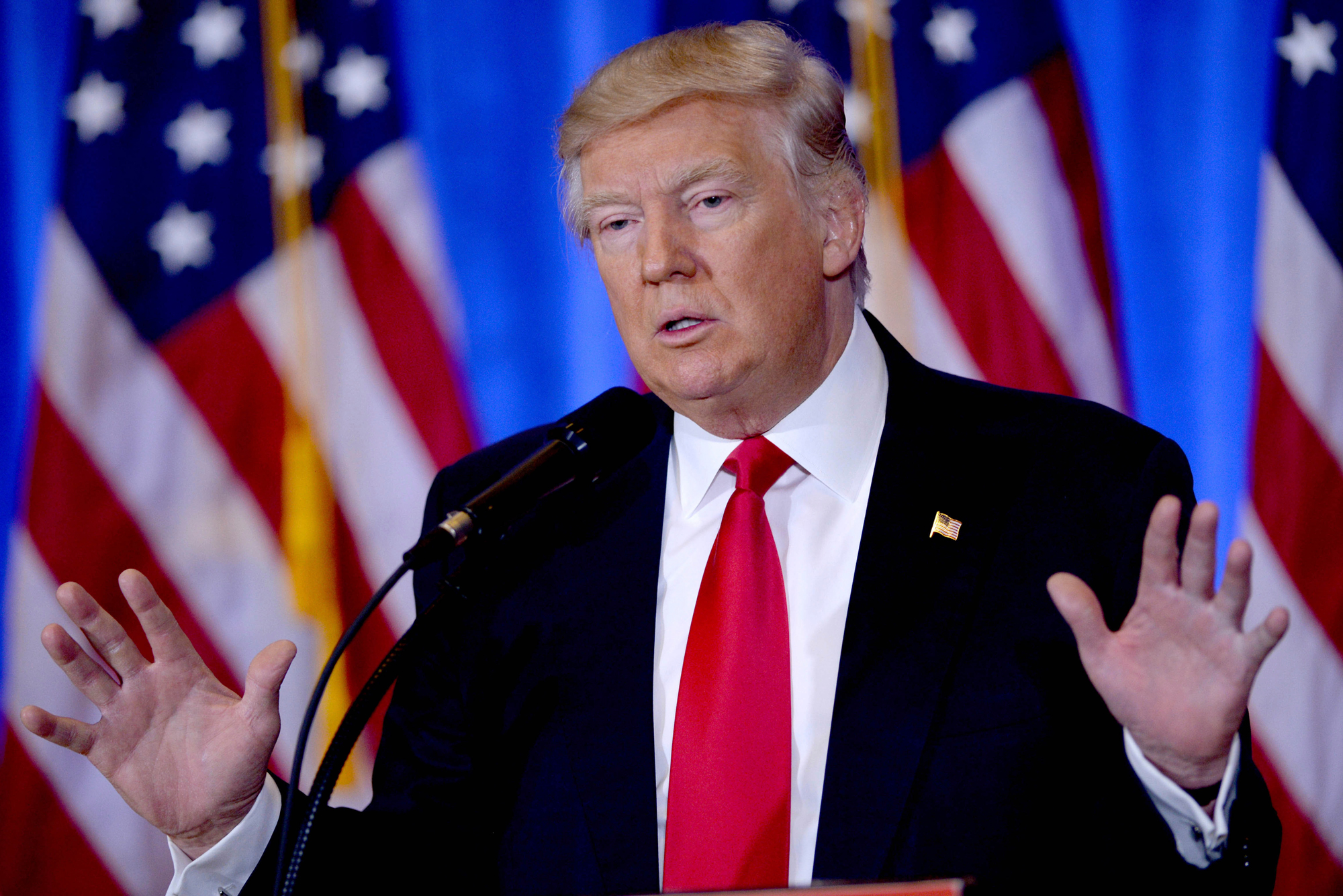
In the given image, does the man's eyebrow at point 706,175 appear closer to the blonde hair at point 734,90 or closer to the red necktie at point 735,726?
the blonde hair at point 734,90

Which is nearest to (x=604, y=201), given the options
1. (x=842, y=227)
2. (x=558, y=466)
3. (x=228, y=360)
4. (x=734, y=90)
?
(x=734, y=90)

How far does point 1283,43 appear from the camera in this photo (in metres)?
2.42

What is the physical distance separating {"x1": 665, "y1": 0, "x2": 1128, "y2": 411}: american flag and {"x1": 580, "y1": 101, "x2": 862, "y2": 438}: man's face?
94 cm

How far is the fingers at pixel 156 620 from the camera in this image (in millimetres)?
1255

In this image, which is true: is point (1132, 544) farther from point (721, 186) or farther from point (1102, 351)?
point (1102, 351)

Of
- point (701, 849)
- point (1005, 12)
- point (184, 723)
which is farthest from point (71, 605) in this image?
point (1005, 12)

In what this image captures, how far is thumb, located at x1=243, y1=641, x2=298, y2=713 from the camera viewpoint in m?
1.26

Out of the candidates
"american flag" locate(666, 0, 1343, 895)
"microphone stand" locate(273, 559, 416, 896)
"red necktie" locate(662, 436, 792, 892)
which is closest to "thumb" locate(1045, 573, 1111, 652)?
"red necktie" locate(662, 436, 792, 892)

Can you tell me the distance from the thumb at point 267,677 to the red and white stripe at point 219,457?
1.30 meters

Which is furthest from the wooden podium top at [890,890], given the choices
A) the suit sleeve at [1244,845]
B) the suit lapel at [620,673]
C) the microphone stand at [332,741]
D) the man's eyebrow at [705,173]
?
the man's eyebrow at [705,173]

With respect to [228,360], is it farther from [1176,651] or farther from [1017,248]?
[1176,651]

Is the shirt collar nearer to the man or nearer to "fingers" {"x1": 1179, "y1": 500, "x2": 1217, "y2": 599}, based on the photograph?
the man

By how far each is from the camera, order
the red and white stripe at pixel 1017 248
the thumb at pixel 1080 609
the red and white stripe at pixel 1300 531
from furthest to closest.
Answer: the red and white stripe at pixel 1017 248 → the red and white stripe at pixel 1300 531 → the thumb at pixel 1080 609

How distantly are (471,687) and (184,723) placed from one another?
15.0 inches
